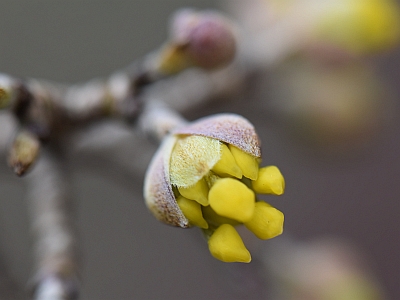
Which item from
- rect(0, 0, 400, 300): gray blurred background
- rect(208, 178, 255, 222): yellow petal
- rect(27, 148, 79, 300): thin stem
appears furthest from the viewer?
rect(0, 0, 400, 300): gray blurred background

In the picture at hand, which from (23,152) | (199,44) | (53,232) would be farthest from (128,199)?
(23,152)

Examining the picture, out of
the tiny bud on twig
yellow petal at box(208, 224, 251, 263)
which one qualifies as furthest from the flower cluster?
the tiny bud on twig

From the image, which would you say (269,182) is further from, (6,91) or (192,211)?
(6,91)

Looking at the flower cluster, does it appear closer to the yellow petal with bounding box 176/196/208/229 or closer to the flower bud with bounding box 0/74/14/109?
the yellow petal with bounding box 176/196/208/229

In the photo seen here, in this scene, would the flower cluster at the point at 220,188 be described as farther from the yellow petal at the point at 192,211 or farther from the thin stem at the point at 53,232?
the thin stem at the point at 53,232

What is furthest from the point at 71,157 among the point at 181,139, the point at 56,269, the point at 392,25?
the point at 392,25

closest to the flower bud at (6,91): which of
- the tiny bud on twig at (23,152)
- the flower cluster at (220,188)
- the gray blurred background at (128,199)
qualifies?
the tiny bud on twig at (23,152)
